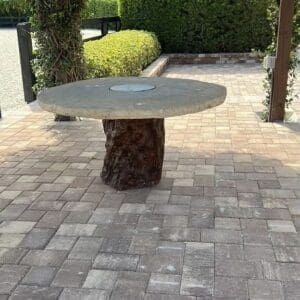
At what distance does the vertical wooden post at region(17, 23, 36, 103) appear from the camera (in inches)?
278

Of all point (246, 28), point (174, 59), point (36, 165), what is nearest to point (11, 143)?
point (36, 165)

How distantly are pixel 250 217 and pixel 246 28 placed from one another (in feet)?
34.8

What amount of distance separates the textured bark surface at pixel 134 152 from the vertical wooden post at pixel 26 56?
3844mm

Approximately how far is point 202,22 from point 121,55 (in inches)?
213

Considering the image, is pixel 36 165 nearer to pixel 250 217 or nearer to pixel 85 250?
pixel 85 250

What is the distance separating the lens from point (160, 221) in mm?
3264

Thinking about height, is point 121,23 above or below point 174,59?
above

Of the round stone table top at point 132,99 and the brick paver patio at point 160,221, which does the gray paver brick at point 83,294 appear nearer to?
the brick paver patio at point 160,221

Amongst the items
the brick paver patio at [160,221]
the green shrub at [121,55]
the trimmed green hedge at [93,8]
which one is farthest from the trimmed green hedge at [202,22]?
the brick paver patio at [160,221]

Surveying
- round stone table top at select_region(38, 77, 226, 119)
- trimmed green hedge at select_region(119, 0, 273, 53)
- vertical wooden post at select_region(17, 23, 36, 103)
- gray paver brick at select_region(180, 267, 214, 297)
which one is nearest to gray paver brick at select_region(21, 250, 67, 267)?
gray paver brick at select_region(180, 267, 214, 297)

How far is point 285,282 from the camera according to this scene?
2.49m

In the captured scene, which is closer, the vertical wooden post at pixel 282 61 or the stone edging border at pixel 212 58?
the vertical wooden post at pixel 282 61

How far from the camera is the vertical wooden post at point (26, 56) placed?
23.2ft

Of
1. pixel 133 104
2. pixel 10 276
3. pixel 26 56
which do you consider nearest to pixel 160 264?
pixel 10 276
